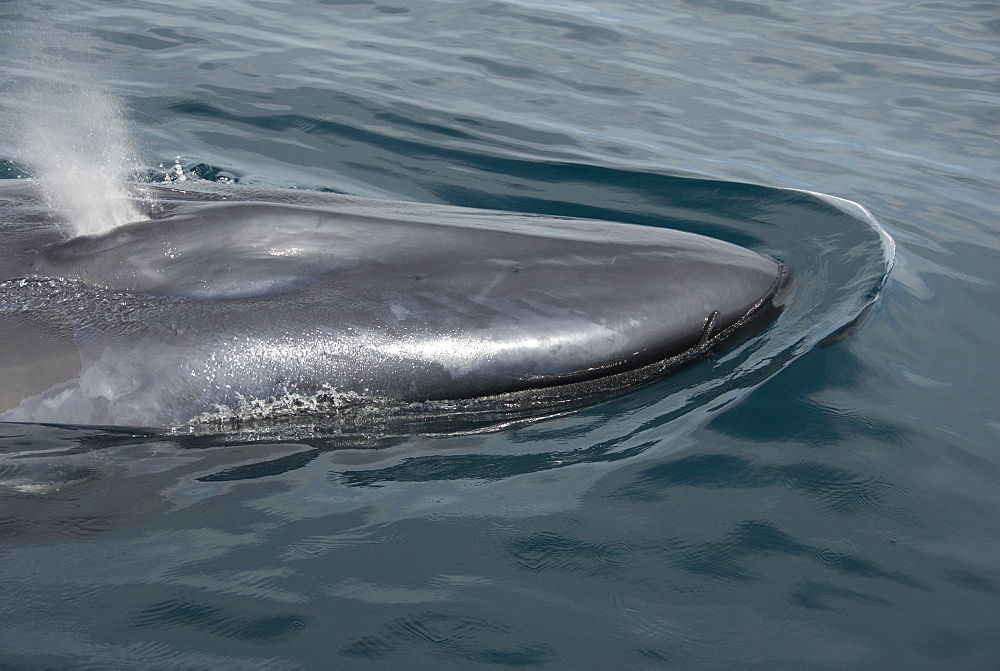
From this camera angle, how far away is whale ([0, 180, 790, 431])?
498 centimetres

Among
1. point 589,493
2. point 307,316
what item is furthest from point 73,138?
point 589,493

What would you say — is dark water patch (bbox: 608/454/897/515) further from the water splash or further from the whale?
the water splash

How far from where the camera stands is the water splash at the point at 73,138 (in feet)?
18.4

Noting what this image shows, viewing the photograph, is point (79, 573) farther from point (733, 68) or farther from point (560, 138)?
point (733, 68)

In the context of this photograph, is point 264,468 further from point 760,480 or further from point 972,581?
point 972,581

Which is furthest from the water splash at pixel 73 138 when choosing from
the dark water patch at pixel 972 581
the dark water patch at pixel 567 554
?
the dark water patch at pixel 972 581

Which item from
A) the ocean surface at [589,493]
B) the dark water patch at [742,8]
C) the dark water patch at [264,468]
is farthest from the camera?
the dark water patch at [742,8]

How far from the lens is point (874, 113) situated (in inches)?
523

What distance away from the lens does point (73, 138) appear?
7.76 meters

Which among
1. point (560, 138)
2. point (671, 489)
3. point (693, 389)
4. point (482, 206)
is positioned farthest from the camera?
point (560, 138)

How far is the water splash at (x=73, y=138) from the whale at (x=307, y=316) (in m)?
0.18

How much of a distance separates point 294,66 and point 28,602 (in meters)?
10.3

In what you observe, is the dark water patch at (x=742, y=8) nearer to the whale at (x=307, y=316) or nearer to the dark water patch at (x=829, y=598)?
the whale at (x=307, y=316)

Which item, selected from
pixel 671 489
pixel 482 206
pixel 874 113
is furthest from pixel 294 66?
pixel 671 489
